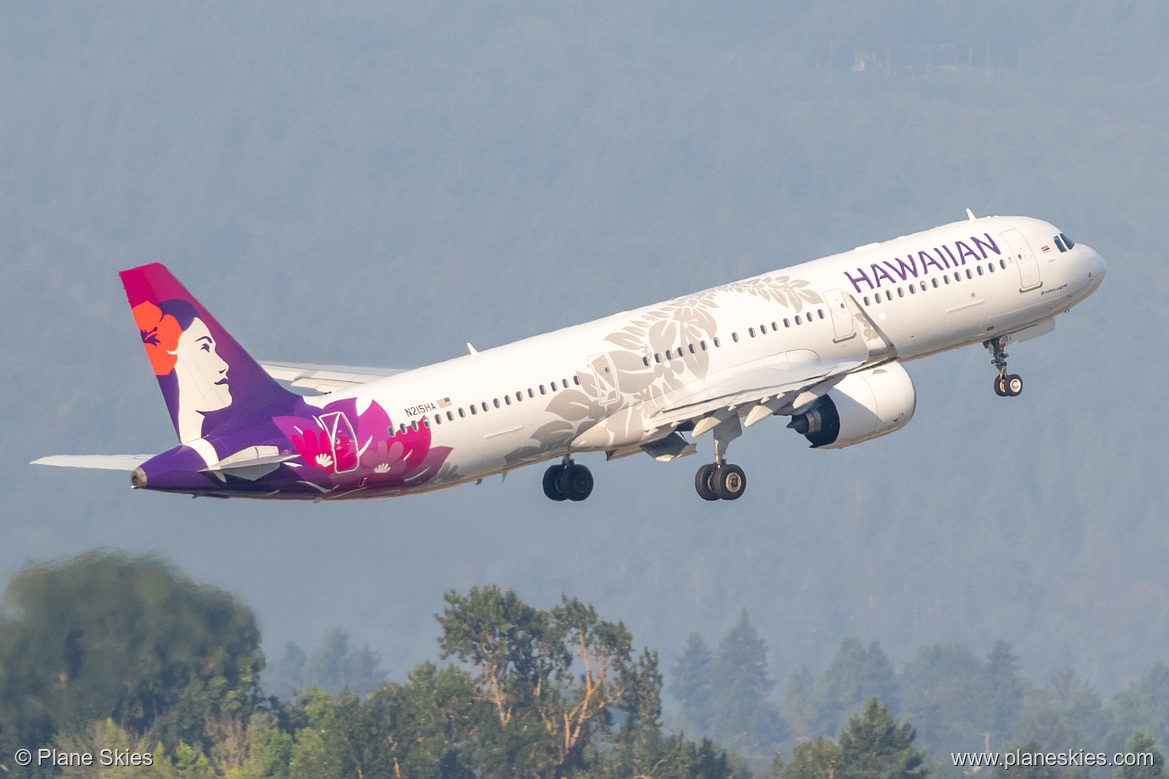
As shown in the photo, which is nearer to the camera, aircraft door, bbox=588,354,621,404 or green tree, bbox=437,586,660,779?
aircraft door, bbox=588,354,621,404

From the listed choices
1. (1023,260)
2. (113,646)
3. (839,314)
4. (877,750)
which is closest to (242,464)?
(839,314)

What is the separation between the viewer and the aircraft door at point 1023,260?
65.3 meters

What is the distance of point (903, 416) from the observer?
60.5 meters

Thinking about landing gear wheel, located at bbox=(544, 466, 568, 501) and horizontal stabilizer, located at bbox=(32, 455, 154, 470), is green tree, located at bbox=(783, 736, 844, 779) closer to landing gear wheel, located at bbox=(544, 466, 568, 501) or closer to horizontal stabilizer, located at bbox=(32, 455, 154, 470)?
landing gear wheel, located at bbox=(544, 466, 568, 501)

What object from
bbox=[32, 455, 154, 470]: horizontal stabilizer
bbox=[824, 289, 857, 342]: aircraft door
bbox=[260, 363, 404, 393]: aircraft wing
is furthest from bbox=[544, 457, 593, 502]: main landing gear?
bbox=[32, 455, 154, 470]: horizontal stabilizer

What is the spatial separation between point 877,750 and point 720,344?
244 ft

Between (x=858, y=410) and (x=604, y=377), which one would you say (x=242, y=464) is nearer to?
(x=604, y=377)

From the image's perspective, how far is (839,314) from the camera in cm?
6091

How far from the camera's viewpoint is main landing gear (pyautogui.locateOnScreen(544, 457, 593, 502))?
6256cm

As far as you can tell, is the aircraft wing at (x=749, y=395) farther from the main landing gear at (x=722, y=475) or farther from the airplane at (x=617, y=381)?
the main landing gear at (x=722, y=475)

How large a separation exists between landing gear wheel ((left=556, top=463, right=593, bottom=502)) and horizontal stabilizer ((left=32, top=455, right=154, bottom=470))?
14281mm

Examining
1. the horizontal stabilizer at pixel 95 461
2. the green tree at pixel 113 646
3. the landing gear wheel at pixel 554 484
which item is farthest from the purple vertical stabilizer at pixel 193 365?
the green tree at pixel 113 646

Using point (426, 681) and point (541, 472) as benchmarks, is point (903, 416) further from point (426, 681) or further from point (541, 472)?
point (426, 681)

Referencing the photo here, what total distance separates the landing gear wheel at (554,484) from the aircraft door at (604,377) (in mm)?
5729
